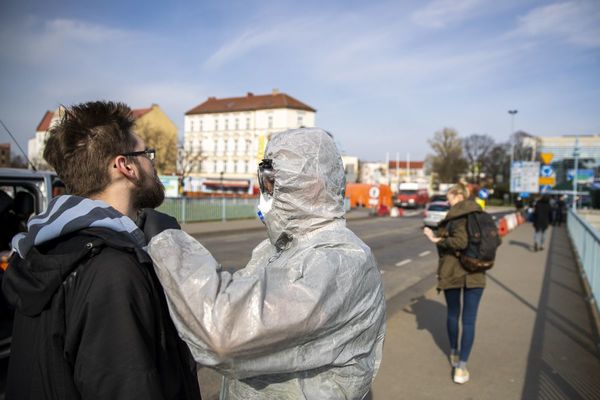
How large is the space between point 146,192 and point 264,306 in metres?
0.80

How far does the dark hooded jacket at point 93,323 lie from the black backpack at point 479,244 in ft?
11.8

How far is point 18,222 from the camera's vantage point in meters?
4.70

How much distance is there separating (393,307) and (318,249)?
5589mm

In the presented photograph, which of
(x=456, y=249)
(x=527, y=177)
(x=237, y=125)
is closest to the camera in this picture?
(x=456, y=249)

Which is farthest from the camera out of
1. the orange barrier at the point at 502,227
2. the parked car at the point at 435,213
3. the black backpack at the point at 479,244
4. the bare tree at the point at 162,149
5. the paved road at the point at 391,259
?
the bare tree at the point at 162,149

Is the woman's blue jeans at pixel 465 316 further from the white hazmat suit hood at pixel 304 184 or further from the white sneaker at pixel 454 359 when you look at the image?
the white hazmat suit hood at pixel 304 184

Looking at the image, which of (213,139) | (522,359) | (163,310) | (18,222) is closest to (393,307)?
(522,359)

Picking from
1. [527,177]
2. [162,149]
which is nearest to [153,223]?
[527,177]

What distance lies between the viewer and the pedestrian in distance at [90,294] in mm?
1145

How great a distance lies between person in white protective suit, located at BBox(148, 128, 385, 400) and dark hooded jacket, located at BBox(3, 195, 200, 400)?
0.50 feet

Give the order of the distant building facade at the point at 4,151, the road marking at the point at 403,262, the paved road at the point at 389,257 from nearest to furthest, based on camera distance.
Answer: the distant building facade at the point at 4,151
the paved road at the point at 389,257
the road marking at the point at 403,262

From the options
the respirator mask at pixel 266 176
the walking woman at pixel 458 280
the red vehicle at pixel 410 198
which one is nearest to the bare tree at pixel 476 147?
the red vehicle at pixel 410 198

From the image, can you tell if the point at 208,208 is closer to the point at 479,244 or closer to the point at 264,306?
the point at 479,244

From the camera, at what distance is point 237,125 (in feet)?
230
